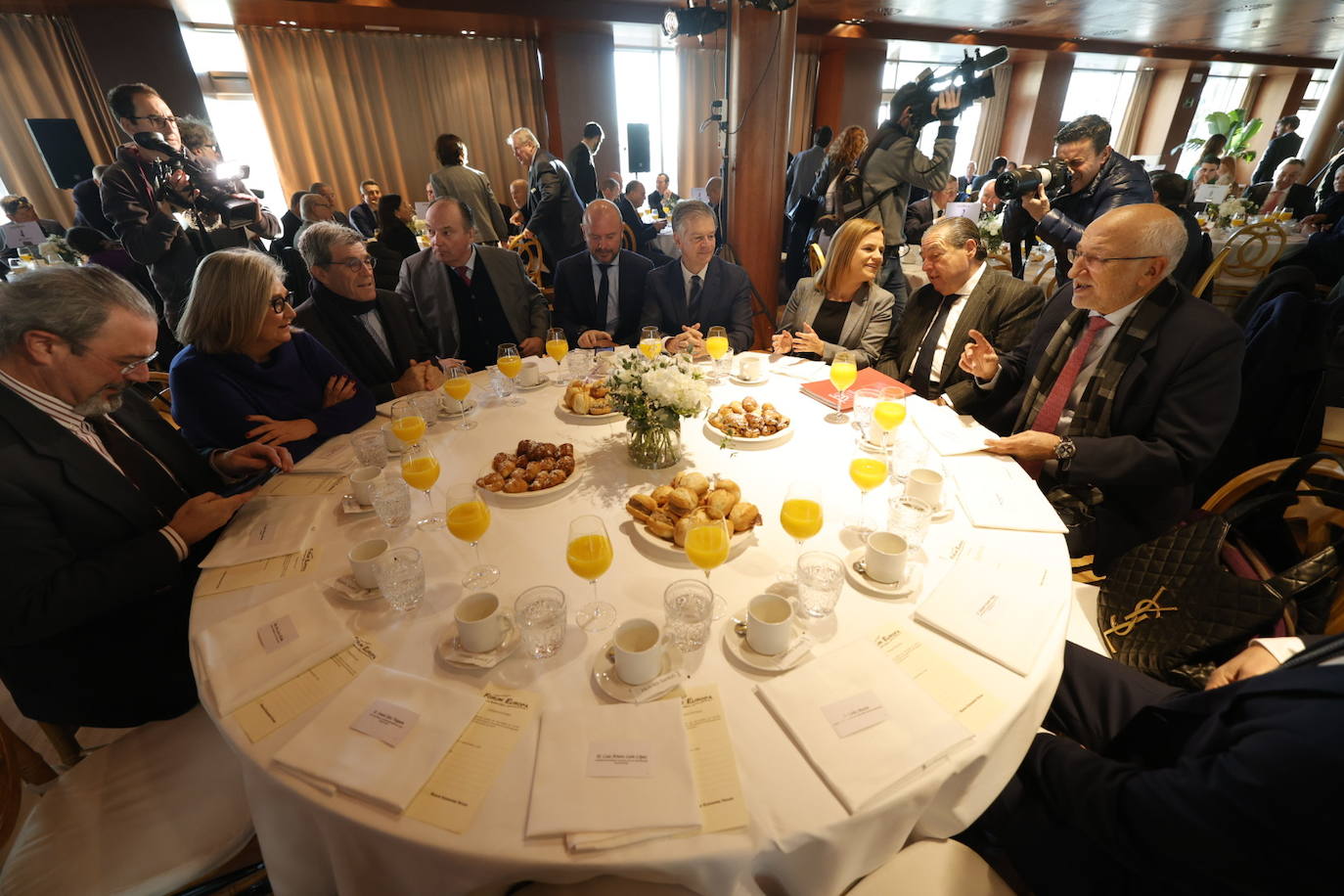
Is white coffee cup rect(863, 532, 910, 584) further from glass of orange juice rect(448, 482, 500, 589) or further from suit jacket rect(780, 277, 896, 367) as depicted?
suit jacket rect(780, 277, 896, 367)

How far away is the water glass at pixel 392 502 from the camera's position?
1402 millimetres

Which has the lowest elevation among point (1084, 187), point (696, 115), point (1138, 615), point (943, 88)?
point (1138, 615)

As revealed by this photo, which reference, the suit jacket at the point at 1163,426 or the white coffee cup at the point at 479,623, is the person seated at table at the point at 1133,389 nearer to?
the suit jacket at the point at 1163,426

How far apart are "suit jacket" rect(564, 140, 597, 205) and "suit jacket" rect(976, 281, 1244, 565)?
5.19 m

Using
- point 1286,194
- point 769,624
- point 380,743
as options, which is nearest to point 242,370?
point 380,743

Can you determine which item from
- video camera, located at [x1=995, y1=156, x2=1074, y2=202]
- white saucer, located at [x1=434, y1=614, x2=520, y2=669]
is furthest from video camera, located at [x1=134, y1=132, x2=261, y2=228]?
video camera, located at [x1=995, y1=156, x2=1074, y2=202]

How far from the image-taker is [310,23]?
7707mm

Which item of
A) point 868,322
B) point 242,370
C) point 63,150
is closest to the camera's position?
point 242,370

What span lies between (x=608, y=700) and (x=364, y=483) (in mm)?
967

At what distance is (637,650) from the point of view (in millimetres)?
985

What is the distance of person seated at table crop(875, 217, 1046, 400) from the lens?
242 cm

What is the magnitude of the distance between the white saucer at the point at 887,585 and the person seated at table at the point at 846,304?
147 centimetres

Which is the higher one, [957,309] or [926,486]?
[957,309]

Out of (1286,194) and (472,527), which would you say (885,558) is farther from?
(1286,194)
